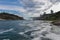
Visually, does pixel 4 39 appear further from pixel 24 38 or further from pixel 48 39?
pixel 48 39

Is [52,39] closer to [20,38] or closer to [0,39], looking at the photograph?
[20,38]

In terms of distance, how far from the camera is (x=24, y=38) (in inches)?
305

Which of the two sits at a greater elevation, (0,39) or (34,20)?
(34,20)

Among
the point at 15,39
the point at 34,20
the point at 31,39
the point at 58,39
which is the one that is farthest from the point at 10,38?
the point at 34,20

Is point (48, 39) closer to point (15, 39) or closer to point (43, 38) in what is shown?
point (43, 38)

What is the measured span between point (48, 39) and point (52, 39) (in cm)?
20

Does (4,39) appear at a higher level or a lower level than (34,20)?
lower

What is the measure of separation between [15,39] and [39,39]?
1.22m

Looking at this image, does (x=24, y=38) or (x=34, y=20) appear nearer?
(x=24, y=38)

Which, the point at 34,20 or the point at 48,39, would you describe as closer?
the point at 48,39

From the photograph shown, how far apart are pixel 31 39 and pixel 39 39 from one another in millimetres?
413

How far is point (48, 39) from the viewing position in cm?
745

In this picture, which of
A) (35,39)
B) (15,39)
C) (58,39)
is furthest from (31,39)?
(58,39)

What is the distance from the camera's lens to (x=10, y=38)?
768cm
